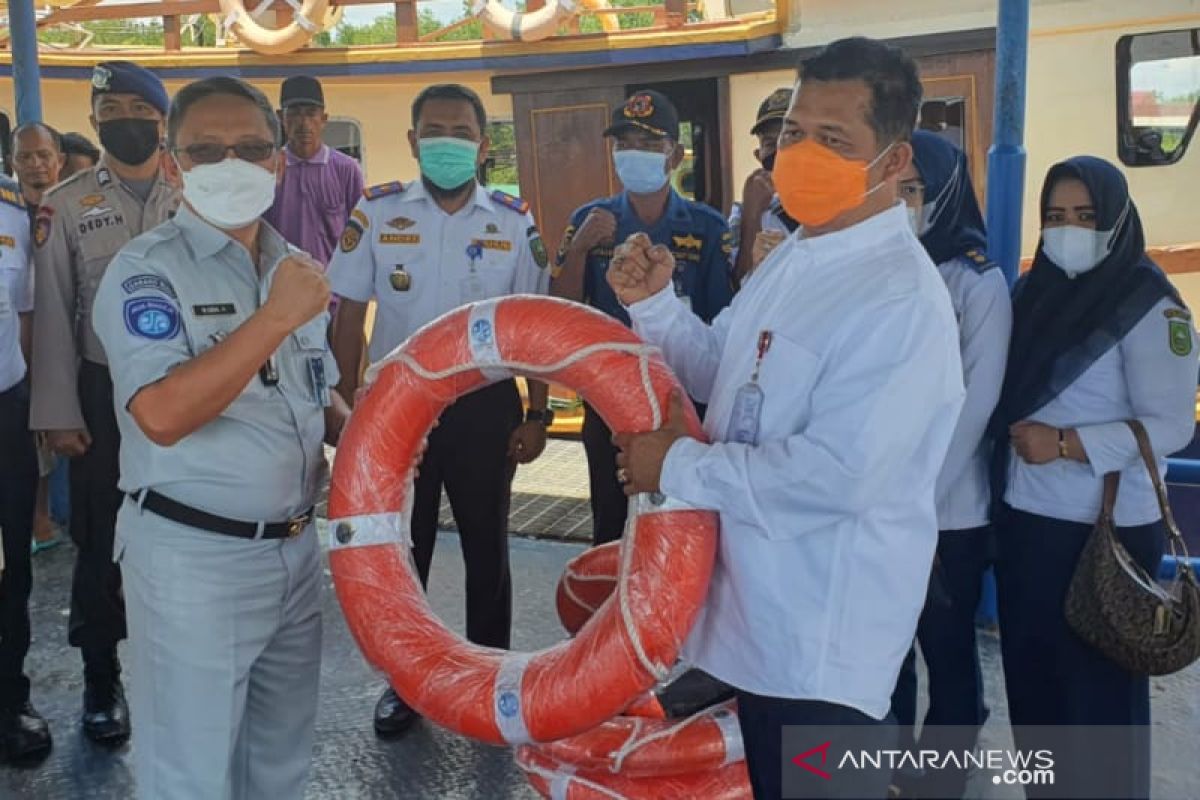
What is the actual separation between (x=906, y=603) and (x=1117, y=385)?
847 millimetres

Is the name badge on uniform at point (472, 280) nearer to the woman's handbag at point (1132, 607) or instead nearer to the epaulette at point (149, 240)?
the epaulette at point (149, 240)

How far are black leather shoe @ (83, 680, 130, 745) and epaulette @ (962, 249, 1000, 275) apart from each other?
2460 mm

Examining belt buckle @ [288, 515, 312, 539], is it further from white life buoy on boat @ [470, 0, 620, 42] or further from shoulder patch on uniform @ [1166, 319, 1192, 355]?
white life buoy on boat @ [470, 0, 620, 42]

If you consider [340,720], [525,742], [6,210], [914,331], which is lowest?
[340,720]

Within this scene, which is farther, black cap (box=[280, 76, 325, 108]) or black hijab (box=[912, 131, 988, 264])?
black cap (box=[280, 76, 325, 108])

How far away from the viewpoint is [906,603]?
Answer: 1.68 metres

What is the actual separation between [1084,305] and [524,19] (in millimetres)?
5531

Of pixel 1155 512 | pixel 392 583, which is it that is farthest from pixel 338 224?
pixel 1155 512

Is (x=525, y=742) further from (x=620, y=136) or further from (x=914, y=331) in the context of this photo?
(x=620, y=136)

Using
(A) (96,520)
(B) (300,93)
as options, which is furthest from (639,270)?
(B) (300,93)

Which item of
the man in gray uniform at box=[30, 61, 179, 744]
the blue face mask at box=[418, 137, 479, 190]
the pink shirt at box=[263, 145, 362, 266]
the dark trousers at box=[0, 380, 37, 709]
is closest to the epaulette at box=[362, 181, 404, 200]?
the blue face mask at box=[418, 137, 479, 190]

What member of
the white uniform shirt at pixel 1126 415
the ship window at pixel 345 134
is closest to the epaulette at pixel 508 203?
the white uniform shirt at pixel 1126 415

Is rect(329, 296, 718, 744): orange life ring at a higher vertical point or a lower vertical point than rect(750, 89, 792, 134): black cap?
lower

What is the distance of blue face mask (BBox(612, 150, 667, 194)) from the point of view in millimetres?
3176
